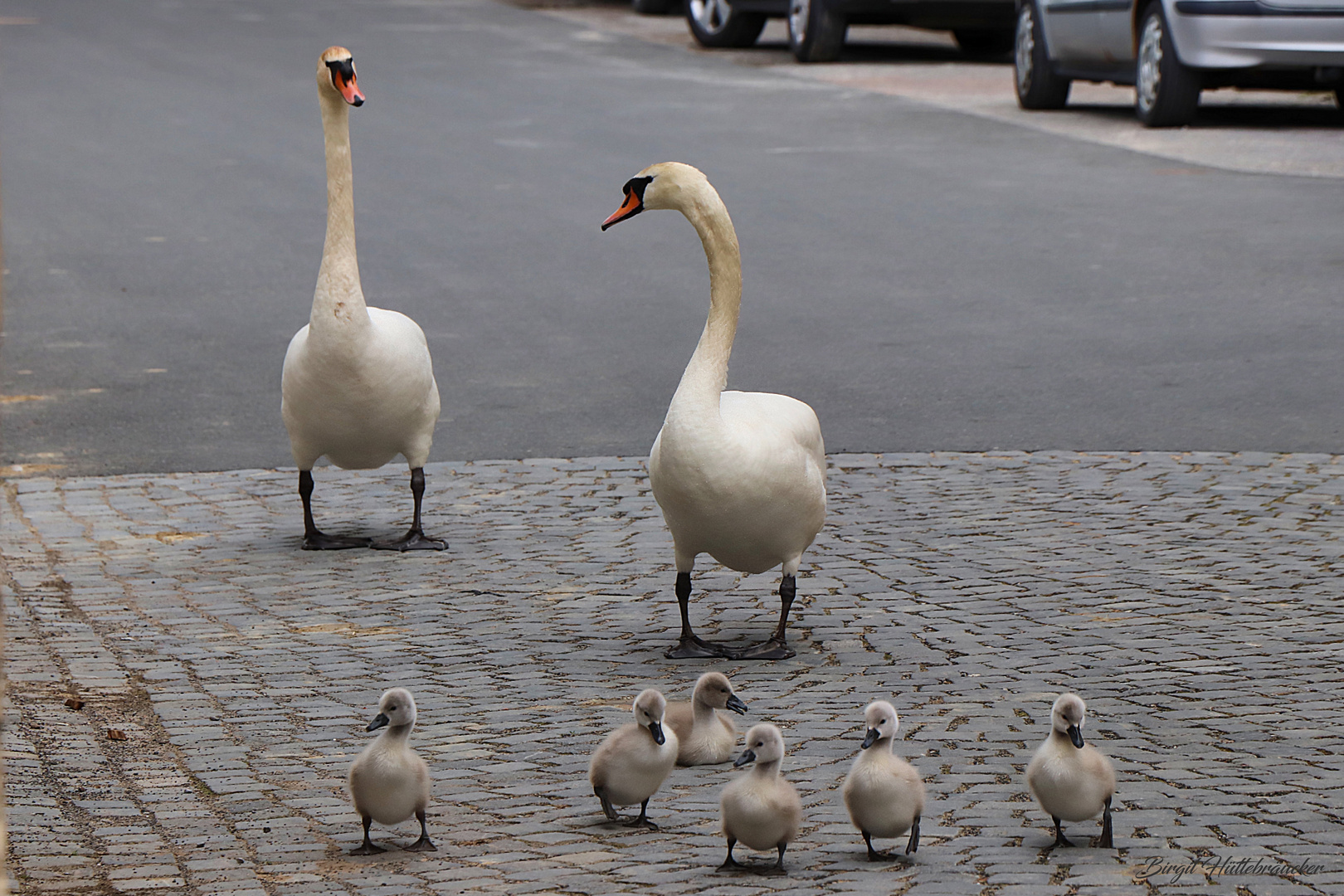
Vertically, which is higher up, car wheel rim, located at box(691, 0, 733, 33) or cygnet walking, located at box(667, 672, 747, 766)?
car wheel rim, located at box(691, 0, 733, 33)

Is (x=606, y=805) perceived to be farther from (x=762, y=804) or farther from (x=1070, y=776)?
(x=1070, y=776)

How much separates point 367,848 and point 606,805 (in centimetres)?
65

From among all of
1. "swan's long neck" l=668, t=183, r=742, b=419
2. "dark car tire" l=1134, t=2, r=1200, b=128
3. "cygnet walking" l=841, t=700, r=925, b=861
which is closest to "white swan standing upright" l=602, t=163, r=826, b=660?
"swan's long neck" l=668, t=183, r=742, b=419

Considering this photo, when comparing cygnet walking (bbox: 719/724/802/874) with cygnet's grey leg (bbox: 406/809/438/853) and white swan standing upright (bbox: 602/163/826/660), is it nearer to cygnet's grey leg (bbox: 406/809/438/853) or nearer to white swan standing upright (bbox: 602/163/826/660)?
cygnet's grey leg (bbox: 406/809/438/853)

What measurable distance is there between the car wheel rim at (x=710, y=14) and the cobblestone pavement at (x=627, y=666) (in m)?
20.2

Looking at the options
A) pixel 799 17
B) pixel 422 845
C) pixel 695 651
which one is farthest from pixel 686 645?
pixel 799 17

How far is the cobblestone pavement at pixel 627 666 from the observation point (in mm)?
4934

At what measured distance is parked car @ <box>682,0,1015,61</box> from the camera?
25922mm

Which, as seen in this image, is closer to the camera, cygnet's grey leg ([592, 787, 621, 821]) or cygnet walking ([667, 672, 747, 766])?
cygnet's grey leg ([592, 787, 621, 821])

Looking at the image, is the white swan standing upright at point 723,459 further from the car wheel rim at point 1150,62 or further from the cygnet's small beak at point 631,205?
the car wheel rim at point 1150,62

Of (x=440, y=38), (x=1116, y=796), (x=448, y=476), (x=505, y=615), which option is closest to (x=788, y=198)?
(x=448, y=476)

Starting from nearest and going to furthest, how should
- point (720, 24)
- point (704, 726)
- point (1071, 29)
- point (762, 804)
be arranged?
1. point (762, 804)
2. point (704, 726)
3. point (1071, 29)
4. point (720, 24)

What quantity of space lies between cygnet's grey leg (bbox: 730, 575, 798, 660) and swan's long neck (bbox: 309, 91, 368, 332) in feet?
7.31

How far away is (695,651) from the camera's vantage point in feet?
22.1
